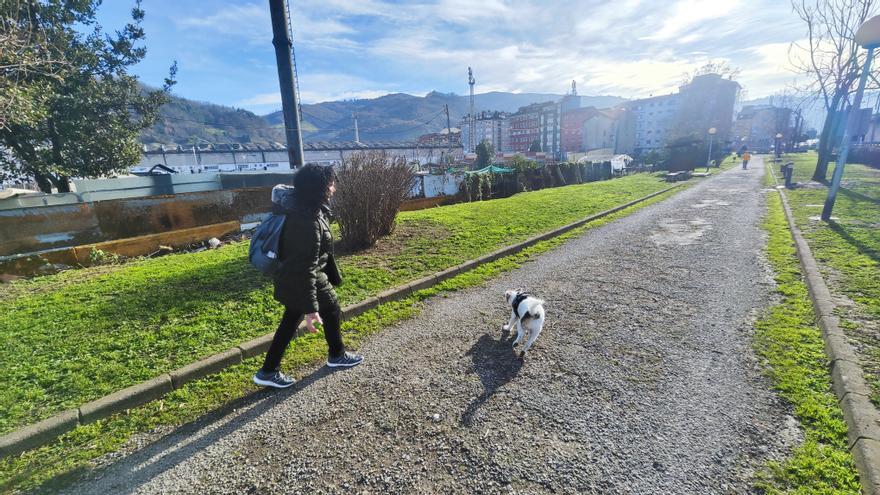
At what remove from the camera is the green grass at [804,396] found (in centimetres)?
206

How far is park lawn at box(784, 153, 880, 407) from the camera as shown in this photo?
3.40 metres

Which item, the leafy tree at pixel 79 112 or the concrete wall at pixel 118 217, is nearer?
the concrete wall at pixel 118 217

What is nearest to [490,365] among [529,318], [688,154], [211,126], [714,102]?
[529,318]

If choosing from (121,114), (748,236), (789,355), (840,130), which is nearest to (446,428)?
(789,355)

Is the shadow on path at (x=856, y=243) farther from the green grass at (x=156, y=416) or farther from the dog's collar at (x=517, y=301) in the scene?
the green grass at (x=156, y=416)

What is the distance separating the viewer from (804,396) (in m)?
2.74

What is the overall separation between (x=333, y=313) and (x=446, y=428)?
1369 mm

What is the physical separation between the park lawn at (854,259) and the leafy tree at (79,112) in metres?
14.8

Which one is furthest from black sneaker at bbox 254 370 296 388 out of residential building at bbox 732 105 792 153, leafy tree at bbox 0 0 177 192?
residential building at bbox 732 105 792 153

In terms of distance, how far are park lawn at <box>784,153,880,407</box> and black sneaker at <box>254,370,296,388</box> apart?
4.42 m

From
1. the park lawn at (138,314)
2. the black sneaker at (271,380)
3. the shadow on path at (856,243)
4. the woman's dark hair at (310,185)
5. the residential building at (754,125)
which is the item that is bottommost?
the black sneaker at (271,380)

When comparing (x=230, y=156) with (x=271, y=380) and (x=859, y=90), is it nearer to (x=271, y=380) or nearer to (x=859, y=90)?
(x=271, y=380)

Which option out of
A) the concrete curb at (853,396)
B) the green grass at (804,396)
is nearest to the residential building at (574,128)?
the green grass at (804,396)

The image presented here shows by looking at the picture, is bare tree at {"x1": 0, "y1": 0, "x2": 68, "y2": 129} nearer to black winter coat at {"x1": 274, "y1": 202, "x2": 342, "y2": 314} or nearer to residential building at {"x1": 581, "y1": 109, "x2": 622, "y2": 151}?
black winter coat at {"x1": 274, "y1": 202, "x2": 342, "y2": 314}
